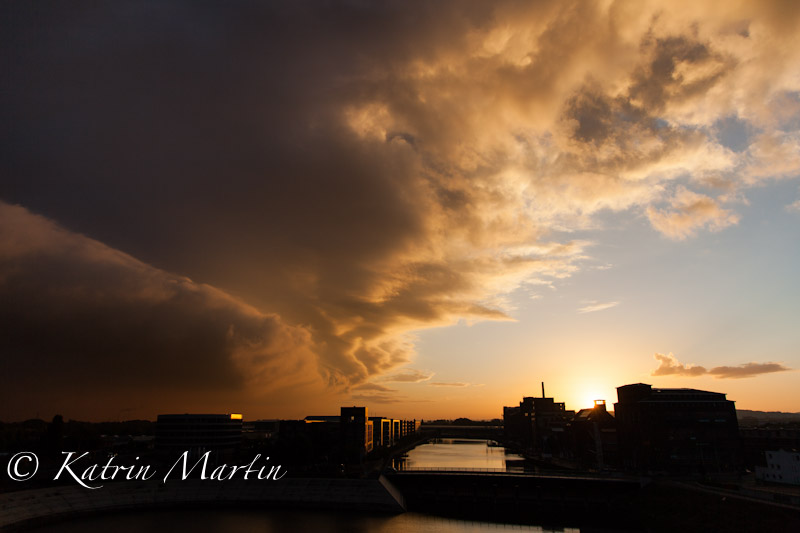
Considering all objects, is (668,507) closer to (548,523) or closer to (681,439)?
(548,523)

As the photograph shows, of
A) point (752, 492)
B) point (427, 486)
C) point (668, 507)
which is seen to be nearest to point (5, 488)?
point (427, 486)

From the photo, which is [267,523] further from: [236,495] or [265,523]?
[236,495]

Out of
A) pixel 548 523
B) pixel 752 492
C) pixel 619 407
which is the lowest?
pixel 548 523

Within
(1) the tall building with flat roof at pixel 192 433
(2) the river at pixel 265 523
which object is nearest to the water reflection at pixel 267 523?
(2) the river at pixel 265 523

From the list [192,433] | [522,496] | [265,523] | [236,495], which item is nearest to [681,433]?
[522,496]

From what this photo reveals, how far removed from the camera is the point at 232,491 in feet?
302

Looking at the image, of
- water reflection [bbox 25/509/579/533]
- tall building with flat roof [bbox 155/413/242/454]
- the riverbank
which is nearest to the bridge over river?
the riverbank

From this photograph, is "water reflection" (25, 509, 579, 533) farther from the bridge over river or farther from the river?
the bridge over river

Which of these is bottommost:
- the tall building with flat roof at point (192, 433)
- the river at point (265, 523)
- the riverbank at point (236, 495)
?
the river at point (265, 523)

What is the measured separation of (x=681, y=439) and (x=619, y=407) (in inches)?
758

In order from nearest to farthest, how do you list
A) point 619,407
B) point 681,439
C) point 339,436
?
point 681,439 → point 619,407 → point 339,436

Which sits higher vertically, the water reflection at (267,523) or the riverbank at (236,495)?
the riverbank at (236,495)

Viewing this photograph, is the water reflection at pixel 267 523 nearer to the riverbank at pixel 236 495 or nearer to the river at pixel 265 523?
the river at pixel 265 523

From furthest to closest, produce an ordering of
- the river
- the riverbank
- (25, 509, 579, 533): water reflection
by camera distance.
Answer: the riverbank, the river, (25, 509, 579, 533): water reflection
